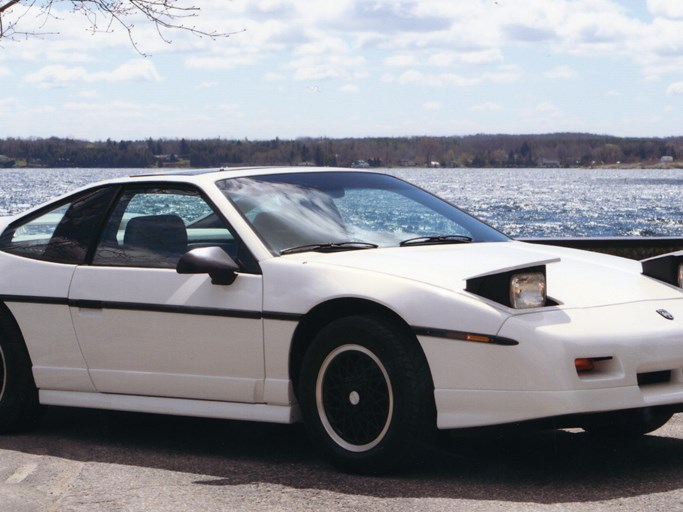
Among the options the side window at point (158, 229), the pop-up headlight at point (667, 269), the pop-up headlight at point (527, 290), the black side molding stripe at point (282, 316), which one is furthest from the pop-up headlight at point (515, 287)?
the side window at point (158, 229)

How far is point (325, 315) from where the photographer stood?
17.6ft

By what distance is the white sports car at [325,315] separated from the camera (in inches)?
193

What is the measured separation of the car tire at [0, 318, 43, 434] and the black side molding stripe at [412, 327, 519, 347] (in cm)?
247

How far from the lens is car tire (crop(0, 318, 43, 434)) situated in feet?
21.1

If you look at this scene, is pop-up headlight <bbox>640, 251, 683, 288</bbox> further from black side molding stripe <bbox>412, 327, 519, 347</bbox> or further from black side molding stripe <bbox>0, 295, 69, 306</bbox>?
black side molding stripe <bbox>0, 295, 69, 306</bbox>

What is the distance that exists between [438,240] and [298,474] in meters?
1.43

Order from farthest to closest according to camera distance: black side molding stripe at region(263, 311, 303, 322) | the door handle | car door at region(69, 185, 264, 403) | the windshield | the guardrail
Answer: the guardrail
the door handle
the windshield
car door at region(69, 185, 264, 403)
black side molding stripe at region(263, 311, 303, 322)

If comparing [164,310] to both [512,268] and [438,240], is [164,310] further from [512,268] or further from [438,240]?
[512,268]

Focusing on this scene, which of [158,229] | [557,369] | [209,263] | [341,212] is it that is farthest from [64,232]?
[557,369]

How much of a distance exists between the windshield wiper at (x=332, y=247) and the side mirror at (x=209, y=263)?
0.27m

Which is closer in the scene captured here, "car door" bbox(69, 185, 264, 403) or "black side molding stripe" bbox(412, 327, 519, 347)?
"black side molding stripe" bbox(412, 327, 519, 347)

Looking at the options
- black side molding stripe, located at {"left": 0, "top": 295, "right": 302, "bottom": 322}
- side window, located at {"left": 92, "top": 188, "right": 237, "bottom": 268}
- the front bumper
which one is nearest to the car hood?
the front bumper

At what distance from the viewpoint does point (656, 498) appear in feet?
15.6

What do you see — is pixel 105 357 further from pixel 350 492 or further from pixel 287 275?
pixel 350 492
